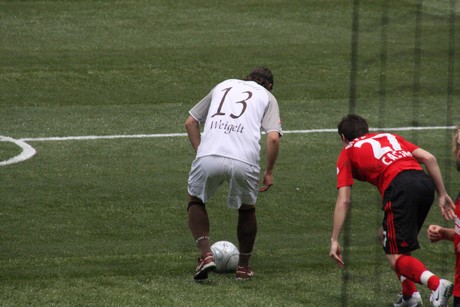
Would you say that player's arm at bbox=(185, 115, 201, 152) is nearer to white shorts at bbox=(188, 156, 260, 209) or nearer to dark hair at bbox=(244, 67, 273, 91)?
white shorts at bbox=(188, 156, 260, 209)

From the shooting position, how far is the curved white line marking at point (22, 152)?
1416 cm

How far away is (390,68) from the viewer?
19.4m

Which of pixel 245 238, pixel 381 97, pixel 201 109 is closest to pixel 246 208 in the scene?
pixel 245 238

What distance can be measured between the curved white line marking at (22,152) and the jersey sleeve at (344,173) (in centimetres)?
638

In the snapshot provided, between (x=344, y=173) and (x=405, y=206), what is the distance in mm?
550

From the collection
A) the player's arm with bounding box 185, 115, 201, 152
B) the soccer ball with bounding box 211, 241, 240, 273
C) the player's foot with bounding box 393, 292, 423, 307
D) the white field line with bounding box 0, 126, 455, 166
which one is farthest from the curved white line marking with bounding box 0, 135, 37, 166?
the player's foot with bounding box 393, 292, 423, 307

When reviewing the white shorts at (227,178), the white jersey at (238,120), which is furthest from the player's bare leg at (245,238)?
the white jersey at (238,120)

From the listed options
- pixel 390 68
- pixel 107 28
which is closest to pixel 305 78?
pixel 390 68

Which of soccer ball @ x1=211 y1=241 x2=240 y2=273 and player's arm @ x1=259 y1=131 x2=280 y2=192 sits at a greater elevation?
player's arm @ x1=259 y1=131 x2=280 y2=192

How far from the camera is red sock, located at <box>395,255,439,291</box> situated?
849 centimetres

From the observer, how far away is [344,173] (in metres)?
8.75

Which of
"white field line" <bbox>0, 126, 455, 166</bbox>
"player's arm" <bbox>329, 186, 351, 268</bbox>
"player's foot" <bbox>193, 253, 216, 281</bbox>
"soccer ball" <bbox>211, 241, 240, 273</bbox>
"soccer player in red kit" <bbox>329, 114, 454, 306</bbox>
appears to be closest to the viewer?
"player's arm" <bbox>329, 186, 351, 268</bbox>

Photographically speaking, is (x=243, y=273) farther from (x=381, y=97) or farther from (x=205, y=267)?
(x=381, y=97)

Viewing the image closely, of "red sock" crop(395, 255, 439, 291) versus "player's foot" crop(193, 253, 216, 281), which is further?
"player's foot" crop(193, 253, 216, 281)
